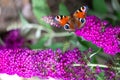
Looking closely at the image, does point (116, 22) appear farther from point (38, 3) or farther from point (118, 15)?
point (38, 3)

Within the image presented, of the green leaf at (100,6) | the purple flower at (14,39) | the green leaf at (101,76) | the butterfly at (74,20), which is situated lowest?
the green leaf at (101,76)

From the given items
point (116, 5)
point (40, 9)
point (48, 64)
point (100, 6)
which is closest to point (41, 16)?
point (40, 9)

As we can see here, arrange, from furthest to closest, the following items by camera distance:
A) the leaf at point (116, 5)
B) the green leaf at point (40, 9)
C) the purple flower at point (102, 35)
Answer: the leaf at point (116, 5)
the green leaf at point (40, 9)
the purple flower at point (102, 35)

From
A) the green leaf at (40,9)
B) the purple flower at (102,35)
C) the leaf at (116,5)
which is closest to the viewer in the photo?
the purple flower at (102,35)

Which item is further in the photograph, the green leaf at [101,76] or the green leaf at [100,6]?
the green leaf at [100,6]

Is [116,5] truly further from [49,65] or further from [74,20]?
[49,65]

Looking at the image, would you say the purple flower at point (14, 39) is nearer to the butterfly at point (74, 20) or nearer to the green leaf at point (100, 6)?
the green leaf at point (100, 6)

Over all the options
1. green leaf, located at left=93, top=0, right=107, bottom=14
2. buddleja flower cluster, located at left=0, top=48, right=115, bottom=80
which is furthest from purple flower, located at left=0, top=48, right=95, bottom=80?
green leaf, located at left=93, top=0, right=107, bottom=14

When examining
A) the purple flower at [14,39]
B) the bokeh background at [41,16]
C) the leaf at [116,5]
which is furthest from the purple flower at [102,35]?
the purple flower at [14,39]
